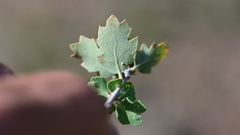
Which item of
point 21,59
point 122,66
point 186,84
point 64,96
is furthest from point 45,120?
point 21,59

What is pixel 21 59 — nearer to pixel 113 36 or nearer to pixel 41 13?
pixel 41 13

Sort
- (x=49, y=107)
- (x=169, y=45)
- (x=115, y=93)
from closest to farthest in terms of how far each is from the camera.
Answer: (x=49, y=107) → (x=115, y=93) → (x=169, y=45)

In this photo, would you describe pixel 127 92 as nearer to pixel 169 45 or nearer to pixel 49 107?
pixel 49 107

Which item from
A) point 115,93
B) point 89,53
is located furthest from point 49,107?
point 89,53

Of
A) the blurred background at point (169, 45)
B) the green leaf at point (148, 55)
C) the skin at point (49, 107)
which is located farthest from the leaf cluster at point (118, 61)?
the blurred background at point (169, 45)

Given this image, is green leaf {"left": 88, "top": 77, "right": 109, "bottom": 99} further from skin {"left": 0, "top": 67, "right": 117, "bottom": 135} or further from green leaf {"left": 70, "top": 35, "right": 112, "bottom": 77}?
skin {"left": 0, "top": 67, "right": 117, "bottom": 135}

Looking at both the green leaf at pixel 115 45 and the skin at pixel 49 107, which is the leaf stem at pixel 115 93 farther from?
the skin at pixel 49 107
